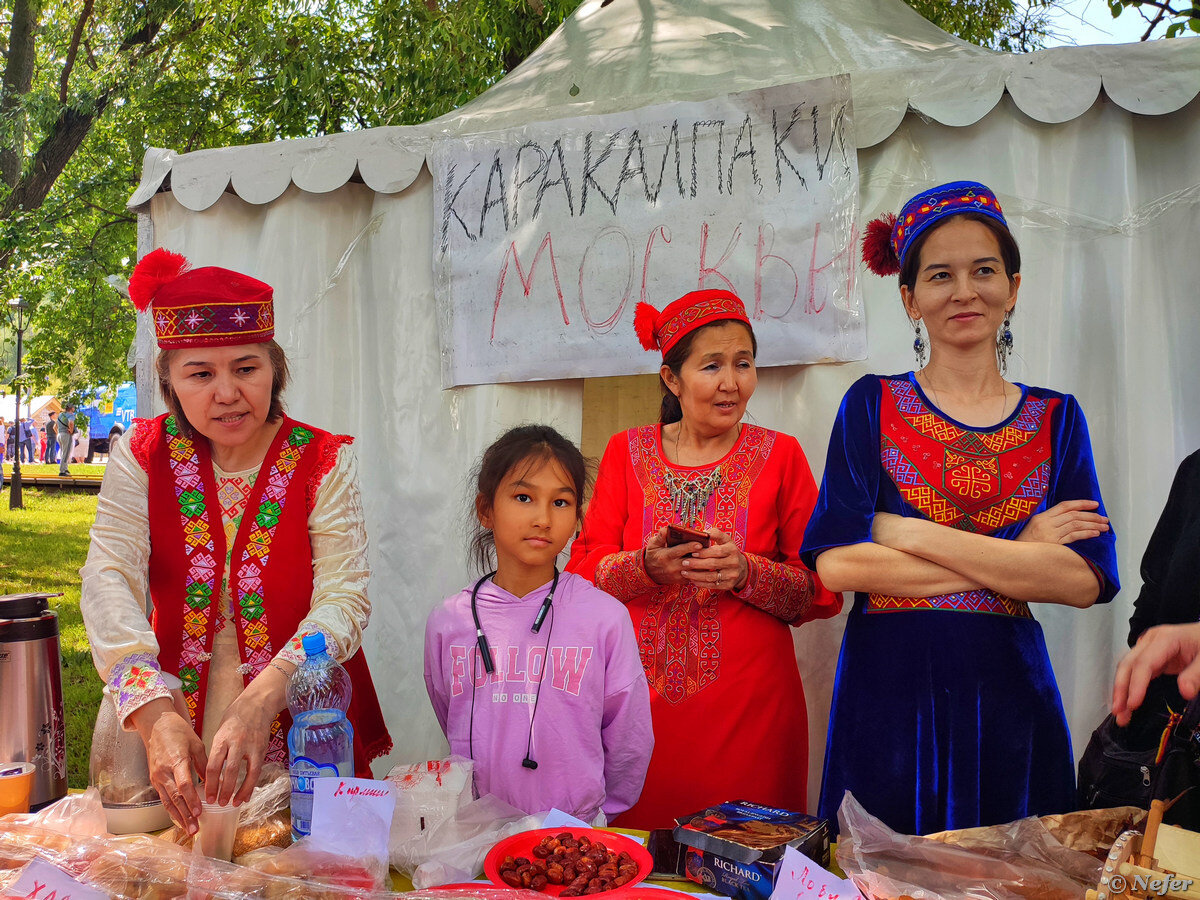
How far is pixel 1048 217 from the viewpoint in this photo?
250 cm

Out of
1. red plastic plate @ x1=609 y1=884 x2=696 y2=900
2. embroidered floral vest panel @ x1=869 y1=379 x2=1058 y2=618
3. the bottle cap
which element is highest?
embroidered floral vest panel @ x1=869 y1=379 x2=1058 y2=618

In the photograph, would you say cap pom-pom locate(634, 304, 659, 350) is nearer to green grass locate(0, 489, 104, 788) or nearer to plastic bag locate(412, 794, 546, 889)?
plastic bag locate(412, 794, 546, 889)

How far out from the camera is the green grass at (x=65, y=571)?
4957mm

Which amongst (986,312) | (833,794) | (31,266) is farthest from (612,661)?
(31,266)

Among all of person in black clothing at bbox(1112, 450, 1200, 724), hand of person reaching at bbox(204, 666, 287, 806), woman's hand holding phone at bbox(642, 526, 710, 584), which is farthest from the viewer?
woman's hand holding phone at bbox(642, 526, 710, 584)

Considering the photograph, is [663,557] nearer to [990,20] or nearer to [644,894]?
[644,894]

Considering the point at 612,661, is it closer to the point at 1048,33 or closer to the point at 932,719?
the point at 932,719

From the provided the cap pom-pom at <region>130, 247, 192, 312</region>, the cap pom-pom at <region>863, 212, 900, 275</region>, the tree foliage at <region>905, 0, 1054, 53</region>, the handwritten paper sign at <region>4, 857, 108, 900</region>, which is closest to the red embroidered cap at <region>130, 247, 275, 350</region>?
the cap pom-pom at <region>130, 247, 192, 312</region>

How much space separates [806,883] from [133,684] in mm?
1104

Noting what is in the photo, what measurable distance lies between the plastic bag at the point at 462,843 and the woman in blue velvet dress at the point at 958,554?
0.78 meters

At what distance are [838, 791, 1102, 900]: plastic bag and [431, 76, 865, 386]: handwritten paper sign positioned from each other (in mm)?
1548

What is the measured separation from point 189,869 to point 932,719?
4.38ft

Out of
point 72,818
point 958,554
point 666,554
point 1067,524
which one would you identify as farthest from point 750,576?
point 72,818

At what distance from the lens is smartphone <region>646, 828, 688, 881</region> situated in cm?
133
